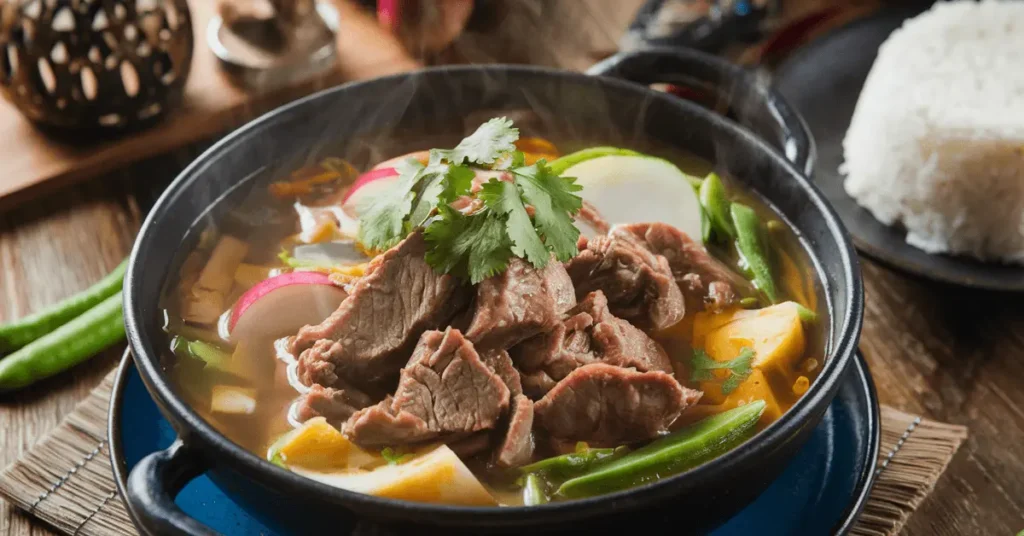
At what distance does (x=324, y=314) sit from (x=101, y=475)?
0.66 meters

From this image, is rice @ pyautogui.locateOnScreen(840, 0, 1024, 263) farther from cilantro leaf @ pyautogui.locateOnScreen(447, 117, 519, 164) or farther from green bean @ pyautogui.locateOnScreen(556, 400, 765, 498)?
cilantro leaf @ pyautogui.locateOnScreen(447, 117, 519, 164)

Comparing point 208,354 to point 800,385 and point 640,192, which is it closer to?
point 640,192

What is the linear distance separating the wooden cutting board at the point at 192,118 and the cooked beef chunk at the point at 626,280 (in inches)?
79.6

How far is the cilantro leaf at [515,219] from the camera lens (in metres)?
1.97

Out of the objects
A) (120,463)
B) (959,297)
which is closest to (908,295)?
(959,297)

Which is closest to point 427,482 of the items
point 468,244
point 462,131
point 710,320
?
point 468,244

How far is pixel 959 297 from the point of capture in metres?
3.07

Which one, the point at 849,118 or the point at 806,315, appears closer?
the point at 806,315

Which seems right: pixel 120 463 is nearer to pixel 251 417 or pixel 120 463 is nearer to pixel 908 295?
pixel 251 417

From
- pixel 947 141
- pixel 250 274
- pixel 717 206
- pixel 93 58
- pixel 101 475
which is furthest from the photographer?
pixel 93 58

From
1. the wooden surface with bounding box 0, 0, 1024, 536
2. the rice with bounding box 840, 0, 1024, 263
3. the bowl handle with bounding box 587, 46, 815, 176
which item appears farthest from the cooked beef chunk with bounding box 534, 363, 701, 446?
the rice with bounding box 840, 0, 1024, 263

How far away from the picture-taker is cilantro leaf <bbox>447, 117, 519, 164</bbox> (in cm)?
213

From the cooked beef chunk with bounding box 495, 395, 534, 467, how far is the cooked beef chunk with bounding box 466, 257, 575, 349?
0.45 feet

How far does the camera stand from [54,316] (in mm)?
2775
